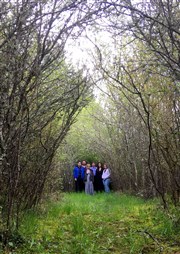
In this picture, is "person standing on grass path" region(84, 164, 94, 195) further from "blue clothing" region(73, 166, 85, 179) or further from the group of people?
"blue clothing" region(73, 166, 85, 179)

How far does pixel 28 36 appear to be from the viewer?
4.32m

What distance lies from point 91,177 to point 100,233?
35.7ft

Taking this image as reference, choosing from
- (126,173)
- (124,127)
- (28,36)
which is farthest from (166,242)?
(126,173)

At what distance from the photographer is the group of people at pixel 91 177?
16.5m

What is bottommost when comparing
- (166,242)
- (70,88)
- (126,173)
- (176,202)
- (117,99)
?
(166,242)

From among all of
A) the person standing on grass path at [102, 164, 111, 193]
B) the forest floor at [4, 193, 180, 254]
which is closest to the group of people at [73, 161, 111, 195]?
the person standing on grass path at [102, 164, 111, 193]

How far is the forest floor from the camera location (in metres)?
4.80

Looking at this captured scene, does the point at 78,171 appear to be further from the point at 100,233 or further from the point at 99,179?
the point at 100,233

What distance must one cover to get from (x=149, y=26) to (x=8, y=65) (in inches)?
70.8

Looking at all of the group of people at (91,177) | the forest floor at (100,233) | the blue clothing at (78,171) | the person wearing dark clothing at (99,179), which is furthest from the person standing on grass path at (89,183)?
the forest floor at (100,233)

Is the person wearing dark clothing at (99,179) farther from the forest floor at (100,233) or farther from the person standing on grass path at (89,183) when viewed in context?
the forest floor at (100,233)

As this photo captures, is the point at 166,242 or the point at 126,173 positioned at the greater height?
the point at 126,173

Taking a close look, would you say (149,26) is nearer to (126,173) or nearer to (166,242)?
(166,242)

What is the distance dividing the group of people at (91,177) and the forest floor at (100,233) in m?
8.54
